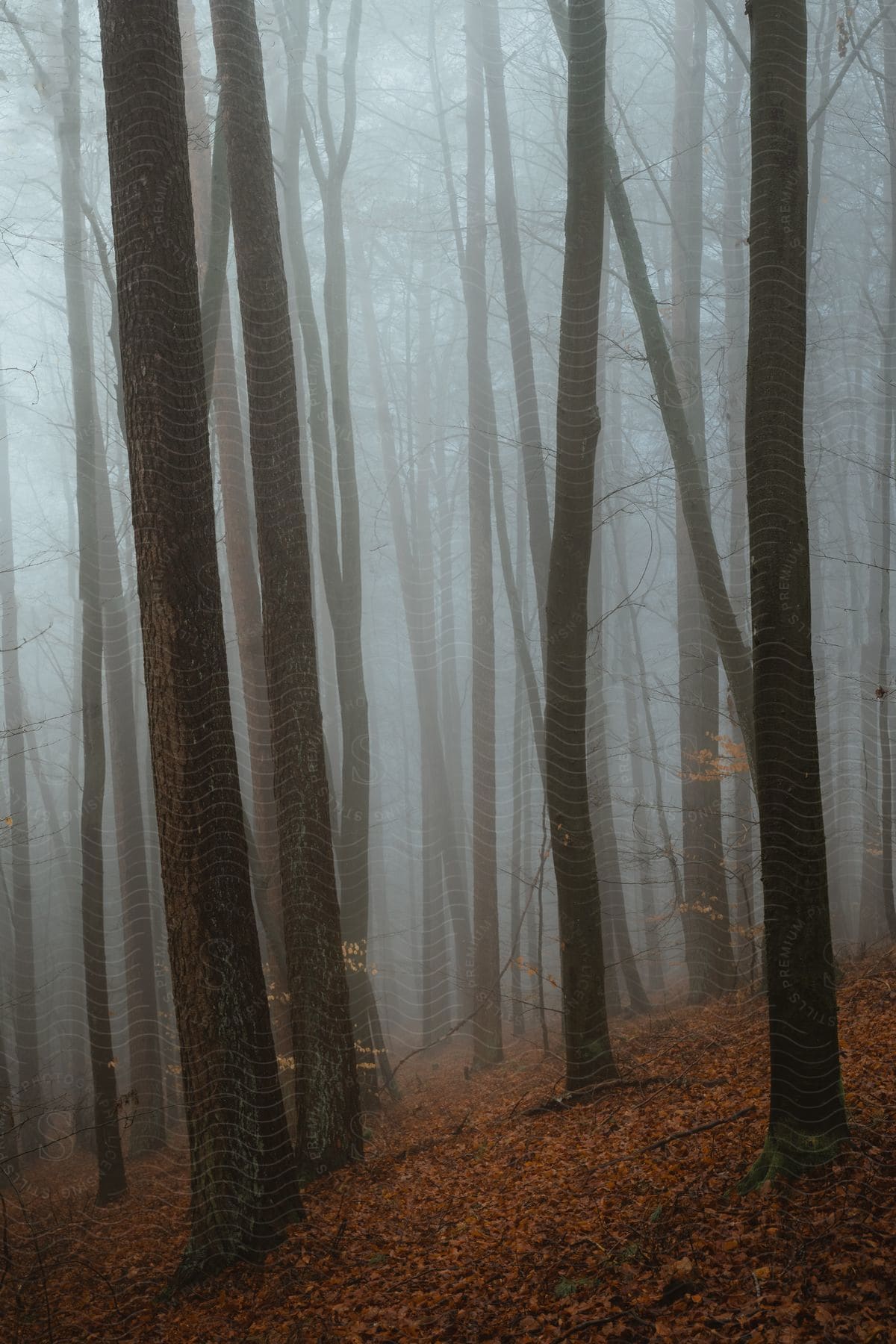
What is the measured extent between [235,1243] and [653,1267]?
69.0 inches

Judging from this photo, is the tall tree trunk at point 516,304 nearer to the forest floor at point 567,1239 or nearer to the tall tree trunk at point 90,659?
the tall tree trunk at point 90,659

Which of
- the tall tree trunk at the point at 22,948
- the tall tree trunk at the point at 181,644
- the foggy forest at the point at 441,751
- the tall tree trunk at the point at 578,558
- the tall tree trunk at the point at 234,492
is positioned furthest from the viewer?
the tall tree trunk at the point at 22,948

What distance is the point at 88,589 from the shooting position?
7207 millimetres

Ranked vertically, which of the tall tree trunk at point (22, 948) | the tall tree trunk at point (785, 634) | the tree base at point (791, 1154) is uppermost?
the tall tree trunk at point (785, 634)

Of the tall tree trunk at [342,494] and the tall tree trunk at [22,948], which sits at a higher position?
the tall tree trunk at [342,494]

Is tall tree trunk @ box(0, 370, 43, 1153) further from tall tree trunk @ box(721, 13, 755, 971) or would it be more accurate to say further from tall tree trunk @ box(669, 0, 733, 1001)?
tall tree trunk @ box(721, 13, 755, 971)

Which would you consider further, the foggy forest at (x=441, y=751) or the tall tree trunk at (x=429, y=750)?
the tall tree trunk at (x=429, y=750)

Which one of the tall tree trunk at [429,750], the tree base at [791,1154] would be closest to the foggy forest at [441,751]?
the tree base at [791,1154]

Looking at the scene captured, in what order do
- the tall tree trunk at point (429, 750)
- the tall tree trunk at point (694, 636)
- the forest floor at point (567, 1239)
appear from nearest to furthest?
the forest floor at point (567, 1239) < the tall tree trunk at point (694, 636) < the tall tree trunk at point (429, 750)

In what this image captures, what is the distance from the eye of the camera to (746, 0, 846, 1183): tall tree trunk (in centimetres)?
300

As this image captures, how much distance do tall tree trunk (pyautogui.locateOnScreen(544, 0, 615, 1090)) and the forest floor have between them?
1.66ft

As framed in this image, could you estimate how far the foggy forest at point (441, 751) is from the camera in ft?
10.0

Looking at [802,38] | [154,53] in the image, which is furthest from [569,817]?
[154,53]

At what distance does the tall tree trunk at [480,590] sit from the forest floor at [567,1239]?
9.58 feet
